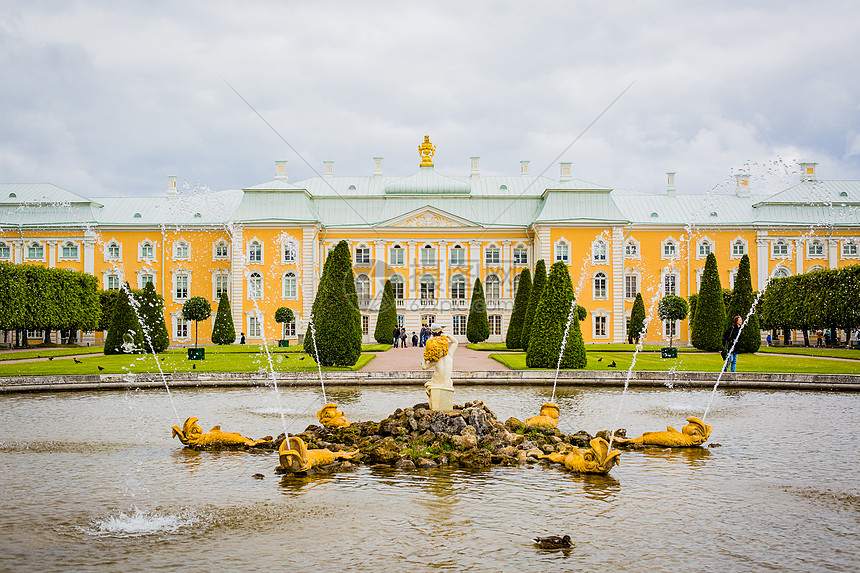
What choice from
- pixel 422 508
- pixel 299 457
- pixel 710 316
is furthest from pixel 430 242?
pixel 422 508

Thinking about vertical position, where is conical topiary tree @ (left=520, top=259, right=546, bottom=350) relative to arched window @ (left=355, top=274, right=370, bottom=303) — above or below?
below

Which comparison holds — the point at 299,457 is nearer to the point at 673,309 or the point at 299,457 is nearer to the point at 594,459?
the point at 594,459

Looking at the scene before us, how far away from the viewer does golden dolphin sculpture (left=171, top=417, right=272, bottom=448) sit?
9406 millimetres

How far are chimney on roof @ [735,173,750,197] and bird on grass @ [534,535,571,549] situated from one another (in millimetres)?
52322

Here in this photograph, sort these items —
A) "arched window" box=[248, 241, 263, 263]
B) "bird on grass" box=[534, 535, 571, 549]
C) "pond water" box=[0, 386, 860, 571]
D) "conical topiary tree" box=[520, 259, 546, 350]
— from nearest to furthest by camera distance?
1. "pond water" box=[0, 386, 860, 571]
2. "bird on grass" box=[534, 535, 571, 549]
3. "conical topiary tree" box=[520, 259, 546, 350]
4. "arched window" box=[248, 241, 263, 263]

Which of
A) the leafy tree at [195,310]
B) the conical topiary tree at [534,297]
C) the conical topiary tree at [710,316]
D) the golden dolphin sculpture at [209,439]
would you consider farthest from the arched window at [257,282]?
the golden dolphin sculpture at [209,439]

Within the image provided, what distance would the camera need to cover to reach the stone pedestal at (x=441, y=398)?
32.7ft

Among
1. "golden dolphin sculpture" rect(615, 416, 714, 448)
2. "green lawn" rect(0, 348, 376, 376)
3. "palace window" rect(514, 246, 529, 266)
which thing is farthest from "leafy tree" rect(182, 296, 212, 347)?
"golden dolphin sculpture" rect(615, 416, 714, 448)

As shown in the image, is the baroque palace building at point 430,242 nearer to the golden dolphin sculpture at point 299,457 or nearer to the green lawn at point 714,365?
the green lawn at point 714,365

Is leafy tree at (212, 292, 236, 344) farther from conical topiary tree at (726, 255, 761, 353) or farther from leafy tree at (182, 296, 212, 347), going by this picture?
conical topiary tree at (726, 255, 761, 353)

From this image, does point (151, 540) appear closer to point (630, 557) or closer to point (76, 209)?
point (630, 557)

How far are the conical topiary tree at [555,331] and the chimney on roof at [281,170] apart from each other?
35.5 metres

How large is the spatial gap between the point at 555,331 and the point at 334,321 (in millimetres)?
5943

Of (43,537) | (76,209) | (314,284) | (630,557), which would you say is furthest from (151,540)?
(76,209)
